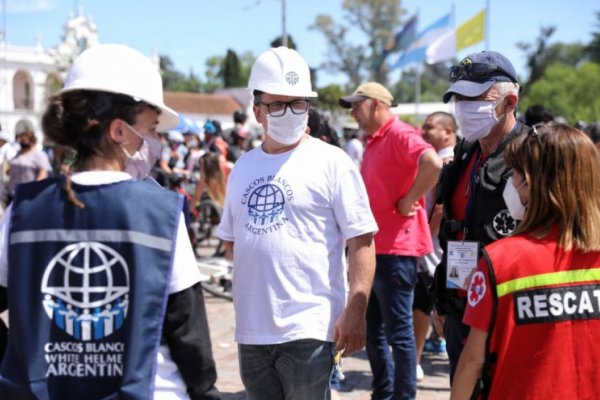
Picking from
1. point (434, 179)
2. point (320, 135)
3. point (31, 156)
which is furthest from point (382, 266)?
point (31, 156)

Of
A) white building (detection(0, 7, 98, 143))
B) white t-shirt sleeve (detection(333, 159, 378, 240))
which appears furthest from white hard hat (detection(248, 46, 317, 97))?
white building (detection(0, 7, 98, 143))

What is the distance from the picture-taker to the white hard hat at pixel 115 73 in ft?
6.82

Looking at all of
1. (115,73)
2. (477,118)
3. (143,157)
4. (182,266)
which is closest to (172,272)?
(182,266)

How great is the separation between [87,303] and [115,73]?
0.66 metres

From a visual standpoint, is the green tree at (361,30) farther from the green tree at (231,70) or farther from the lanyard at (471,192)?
the lanyard at (471,192)

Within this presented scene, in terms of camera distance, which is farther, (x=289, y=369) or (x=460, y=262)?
(x=460, y=262)

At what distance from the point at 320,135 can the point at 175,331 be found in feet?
11.5

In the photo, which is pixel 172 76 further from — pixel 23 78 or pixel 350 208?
pixel 350 208

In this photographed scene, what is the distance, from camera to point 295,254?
3088mm

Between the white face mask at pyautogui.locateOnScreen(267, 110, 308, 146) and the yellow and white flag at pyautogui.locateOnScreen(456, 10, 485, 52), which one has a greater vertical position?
the yellow and white flag at pyautogui.locateOnScreen(456, 10, 485, 52)

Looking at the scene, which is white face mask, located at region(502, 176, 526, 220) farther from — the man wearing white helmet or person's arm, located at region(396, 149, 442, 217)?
person's arm, located at region(396, 149, 442, 217)

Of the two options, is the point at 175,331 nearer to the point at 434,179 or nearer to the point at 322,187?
the point at 322,187

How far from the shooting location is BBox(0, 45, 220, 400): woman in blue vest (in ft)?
6.55

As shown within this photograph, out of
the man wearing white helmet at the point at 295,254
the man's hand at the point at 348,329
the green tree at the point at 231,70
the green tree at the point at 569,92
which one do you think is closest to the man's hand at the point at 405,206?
the man wearing white helmet at the point at 295,254
